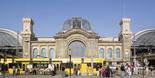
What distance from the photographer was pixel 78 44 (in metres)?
116

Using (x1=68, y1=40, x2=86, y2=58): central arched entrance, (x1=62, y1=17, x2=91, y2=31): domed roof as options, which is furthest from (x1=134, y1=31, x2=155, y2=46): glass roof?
(x1=68, y1=40, x2=86, y2=58): central arched entrance

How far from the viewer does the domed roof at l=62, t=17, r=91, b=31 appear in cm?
12550

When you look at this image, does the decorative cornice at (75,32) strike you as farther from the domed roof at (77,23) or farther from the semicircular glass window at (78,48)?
the domed roof at (77,23)

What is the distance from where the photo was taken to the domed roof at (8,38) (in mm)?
137750

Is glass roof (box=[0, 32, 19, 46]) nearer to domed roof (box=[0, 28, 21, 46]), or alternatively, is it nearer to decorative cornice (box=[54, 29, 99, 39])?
domed roof (box=[0, 28, 21, 46])

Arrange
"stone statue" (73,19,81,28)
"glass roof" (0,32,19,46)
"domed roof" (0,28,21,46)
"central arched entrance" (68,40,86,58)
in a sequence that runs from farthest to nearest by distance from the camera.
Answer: "domed roof" (0,28,21,46) < "glass roof" (0,32,19,46) < "stone statue" (73,19,81,28) < "central arched entrance" (68,40,86,58)

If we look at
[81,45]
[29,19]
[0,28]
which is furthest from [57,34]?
[0,28]

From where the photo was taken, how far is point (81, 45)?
117m

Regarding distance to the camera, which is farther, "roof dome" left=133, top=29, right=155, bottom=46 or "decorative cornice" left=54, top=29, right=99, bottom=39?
"roof dome" left=133, top=29, right=155, bottom=46

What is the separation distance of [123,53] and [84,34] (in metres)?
14.7

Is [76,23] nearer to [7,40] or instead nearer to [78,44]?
[78,44]

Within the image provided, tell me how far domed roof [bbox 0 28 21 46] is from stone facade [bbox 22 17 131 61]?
1079 centimetres

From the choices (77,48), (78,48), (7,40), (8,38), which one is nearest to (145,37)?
(78,48)

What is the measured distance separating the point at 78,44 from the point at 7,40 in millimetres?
34894
